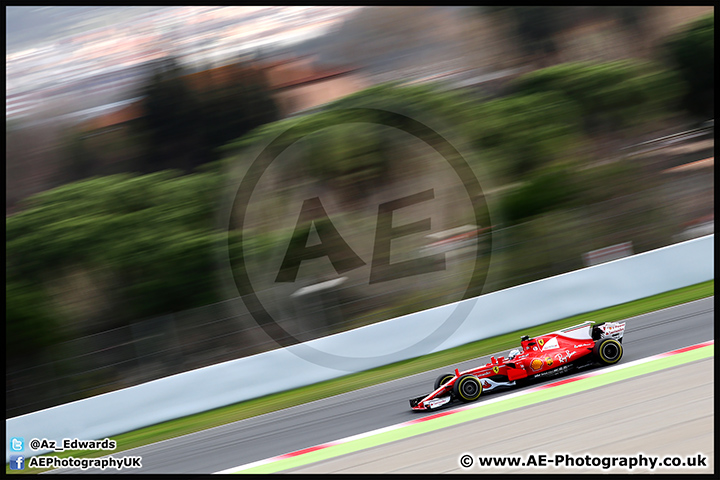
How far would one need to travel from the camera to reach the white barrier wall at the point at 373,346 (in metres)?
8.30

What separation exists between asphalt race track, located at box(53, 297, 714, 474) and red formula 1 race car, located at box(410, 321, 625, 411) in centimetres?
20

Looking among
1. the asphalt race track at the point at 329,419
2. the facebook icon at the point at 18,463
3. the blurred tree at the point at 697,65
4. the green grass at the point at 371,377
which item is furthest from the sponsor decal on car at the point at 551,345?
the blurred tree at the point at 697,65

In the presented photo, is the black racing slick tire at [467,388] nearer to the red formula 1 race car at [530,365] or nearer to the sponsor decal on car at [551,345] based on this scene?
the red formula 1 race car at [530,365]

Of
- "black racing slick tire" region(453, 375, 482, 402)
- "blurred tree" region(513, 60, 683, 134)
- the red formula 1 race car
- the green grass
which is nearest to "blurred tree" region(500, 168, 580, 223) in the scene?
"blurred tree" region(513, 60, 683, 134)

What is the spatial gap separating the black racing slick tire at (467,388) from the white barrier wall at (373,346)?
2949mm

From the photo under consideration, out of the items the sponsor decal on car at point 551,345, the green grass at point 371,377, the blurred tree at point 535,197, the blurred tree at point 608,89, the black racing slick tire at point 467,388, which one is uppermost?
the blurred tree at point 608,89

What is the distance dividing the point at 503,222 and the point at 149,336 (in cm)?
781

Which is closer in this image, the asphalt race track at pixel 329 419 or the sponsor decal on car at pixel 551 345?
the sponsor decal on car at pixel 551 345

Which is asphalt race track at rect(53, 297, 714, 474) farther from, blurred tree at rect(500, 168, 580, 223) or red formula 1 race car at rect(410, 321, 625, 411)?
blurred tree at rect(500, 168, 580, 223)

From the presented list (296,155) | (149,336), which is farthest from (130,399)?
(296,155)

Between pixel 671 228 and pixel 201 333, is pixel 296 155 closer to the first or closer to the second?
pixel 201 333

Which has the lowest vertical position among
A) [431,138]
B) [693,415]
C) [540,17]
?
[693,415]

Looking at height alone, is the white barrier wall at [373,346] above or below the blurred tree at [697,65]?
below

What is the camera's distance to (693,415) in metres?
4.84
